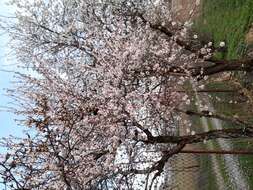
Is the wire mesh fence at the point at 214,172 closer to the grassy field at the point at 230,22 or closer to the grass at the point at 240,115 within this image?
the grass at the point at 240,115

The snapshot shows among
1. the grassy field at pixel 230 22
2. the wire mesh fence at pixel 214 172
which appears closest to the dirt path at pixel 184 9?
the grassy field at pixel 230 22

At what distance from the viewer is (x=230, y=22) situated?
637 inches

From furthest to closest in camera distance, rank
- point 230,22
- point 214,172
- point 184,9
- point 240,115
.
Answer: point 184,9, point 214,172, point 230,22, point 240,115

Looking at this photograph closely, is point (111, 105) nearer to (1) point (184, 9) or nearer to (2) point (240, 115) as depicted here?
(2) point (240, 115)

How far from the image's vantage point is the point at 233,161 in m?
16.9

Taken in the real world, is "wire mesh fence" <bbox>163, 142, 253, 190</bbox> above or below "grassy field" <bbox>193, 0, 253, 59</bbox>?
below

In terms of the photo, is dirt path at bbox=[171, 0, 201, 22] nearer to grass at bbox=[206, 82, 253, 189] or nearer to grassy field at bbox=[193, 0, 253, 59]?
grassy field at bbox=[193, 0, 253, 59]

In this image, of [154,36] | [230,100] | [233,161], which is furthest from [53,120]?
[230,100]

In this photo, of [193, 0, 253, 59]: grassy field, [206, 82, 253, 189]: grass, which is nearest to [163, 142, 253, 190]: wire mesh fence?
[206, 82, 253, 189]: grass

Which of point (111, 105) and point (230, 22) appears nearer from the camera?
point (111, 105)

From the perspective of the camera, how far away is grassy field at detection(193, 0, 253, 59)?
14.9m

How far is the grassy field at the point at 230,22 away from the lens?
14922 millimetres

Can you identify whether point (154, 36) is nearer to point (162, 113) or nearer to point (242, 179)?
point (162, 113)

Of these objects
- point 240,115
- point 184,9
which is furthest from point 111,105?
point 184,9
